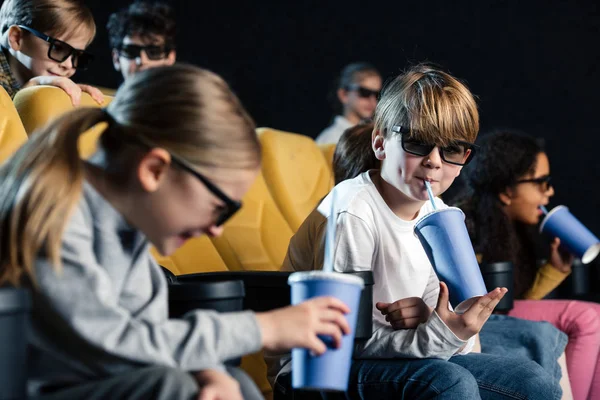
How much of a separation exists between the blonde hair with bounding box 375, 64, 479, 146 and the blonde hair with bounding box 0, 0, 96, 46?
977 millimetres

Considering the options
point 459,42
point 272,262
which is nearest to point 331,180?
point 272,262

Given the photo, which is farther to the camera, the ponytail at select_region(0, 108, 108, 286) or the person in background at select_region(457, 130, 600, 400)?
the person in background at select_region(457, 130, 600, 400)

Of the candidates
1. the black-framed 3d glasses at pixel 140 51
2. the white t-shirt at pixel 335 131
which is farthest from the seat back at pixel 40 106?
the white t-shirt at pixel 335 131

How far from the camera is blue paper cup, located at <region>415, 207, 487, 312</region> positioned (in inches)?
64.1

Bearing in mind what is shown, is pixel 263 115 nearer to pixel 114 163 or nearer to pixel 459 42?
pixel 459 42

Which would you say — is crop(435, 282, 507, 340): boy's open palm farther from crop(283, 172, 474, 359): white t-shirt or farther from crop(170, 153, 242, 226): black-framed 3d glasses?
crop(170, 153, 242, 226): black-framed 3d glasses

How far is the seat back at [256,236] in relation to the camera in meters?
2.45

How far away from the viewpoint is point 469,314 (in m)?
1.63

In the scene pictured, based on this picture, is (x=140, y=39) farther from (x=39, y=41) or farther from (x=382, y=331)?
(x=382, y=331)

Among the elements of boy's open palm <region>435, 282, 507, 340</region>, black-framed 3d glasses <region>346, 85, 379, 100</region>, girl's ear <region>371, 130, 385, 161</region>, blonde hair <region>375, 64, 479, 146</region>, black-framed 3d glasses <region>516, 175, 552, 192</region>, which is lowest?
black-framed 3d glasses <region>346, 85, 379, 100</region>

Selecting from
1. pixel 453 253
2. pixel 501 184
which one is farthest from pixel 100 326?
pixel 501 184

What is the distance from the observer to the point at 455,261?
164 cm

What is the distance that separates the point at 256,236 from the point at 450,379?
1.00 metres

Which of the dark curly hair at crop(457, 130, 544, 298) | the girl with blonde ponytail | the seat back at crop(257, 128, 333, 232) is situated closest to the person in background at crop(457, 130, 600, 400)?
the dark curly hair at crop(457, 130, 544, 298)
